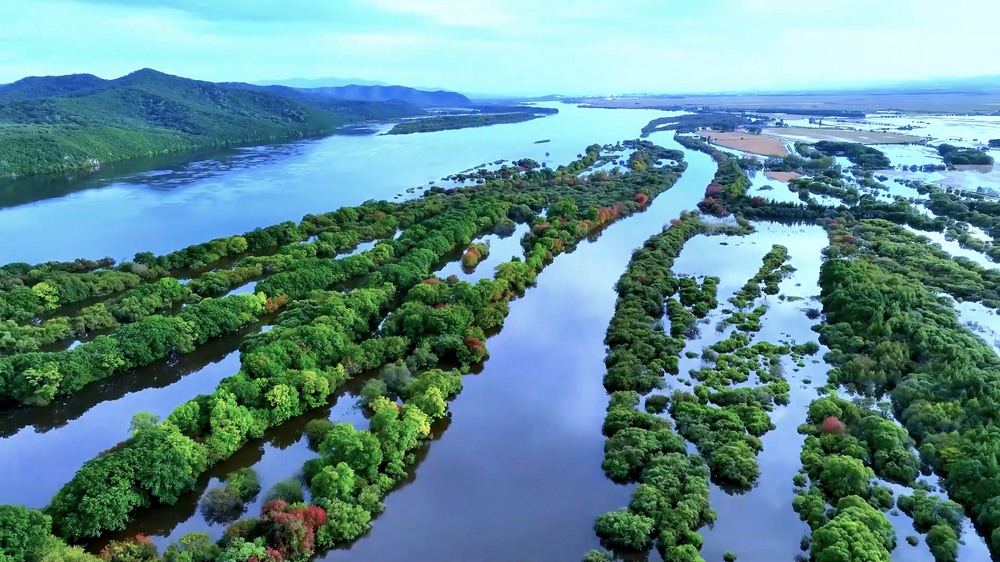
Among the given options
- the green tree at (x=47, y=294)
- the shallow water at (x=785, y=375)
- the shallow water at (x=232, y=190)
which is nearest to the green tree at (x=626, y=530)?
the shallow water at (x=785, y=375)

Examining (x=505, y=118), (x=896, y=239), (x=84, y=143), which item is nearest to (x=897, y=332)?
(x=896, y=239)

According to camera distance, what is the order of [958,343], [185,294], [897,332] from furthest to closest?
[185,294]
[897,332]
[958,343]

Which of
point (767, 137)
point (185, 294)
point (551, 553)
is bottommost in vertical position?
point (551, 553)

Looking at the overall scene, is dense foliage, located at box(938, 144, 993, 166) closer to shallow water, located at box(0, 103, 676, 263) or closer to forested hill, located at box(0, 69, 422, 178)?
shallow water, located at box(0, 103, 676, 263)

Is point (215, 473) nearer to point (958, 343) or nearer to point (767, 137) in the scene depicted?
point (958, 343)

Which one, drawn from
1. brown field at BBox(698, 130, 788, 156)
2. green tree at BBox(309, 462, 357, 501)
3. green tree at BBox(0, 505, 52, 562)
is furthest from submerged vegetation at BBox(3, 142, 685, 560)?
brown field at BBox(698, 130, 788, 156)

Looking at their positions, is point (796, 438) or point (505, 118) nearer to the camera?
point (796, 438)

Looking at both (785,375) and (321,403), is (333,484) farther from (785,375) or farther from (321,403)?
(785,375)
